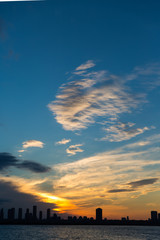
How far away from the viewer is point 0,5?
1792 cm

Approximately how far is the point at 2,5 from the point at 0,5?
0.18 m

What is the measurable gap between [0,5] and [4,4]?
0.94ft

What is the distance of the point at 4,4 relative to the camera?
18000mm

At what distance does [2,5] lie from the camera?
18.1 metres

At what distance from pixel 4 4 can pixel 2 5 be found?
176 mm
